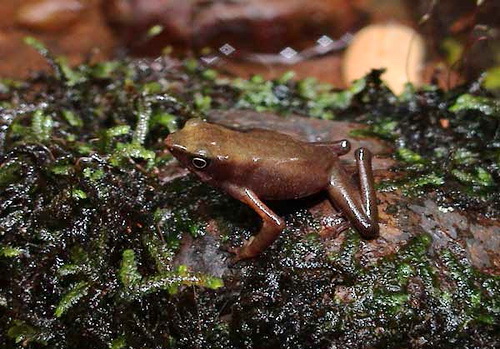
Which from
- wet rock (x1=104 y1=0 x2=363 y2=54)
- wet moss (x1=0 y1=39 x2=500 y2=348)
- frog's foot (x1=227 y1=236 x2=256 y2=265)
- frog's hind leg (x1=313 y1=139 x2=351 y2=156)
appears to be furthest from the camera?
wet rock (x1=104 y1=0 x2=363 y2=54)

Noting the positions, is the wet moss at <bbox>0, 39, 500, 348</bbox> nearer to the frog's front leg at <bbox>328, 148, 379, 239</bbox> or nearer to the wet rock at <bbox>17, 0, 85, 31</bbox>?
the frog's front leg at <bbox>328, 148, 379, 239</bbox>

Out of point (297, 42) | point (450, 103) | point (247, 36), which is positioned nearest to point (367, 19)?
point (297, 42)

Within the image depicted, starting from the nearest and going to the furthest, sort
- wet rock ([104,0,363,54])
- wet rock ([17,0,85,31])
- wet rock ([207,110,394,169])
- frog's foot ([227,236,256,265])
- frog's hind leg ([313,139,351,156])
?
frog's foot ([227,236,256,265]) → frog's hind leg ([313,139,351,156]) → wet rock ([207,110,394,169]) → wet rock ([104,0,363,54]) → wet rock ([17,0,85,31])

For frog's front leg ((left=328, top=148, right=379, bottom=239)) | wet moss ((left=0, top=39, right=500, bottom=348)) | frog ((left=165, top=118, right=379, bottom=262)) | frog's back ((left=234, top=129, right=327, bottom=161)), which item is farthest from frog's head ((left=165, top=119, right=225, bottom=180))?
frog's front leg ((left=328, top=148, right=379, bottom=239))

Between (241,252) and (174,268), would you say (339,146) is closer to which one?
(241,252)

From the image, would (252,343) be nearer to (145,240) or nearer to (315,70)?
(145,240)

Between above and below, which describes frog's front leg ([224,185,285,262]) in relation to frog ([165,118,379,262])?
below

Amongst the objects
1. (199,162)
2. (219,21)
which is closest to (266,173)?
(199,162)

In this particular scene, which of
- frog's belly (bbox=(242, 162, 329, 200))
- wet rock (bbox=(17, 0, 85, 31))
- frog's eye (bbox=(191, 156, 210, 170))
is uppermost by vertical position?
frog's eye (bbox=(191, 156, 210, 170))
